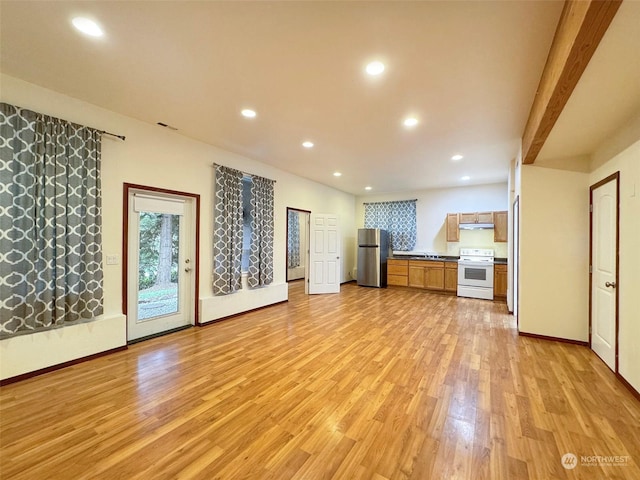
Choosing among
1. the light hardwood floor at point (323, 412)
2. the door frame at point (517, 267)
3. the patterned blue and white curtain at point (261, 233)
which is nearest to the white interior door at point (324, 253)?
the patterned blue and white curtain at point (261, 233)

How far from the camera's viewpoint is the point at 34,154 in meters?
2.58

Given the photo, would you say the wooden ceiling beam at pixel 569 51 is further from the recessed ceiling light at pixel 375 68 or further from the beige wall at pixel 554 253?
the beige wall at pixel 554 253

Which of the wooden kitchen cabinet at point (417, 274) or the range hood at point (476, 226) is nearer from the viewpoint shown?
the range hood at point (476, 226)

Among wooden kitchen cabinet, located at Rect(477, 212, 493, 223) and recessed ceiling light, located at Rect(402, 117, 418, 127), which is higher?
recessed ceiling light, located at Rect(402, 117, 418, 127)

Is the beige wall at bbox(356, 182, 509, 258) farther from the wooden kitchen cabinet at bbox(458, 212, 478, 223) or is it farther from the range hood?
the wooden kitchen cabinet at bbox(458, 212, 478, 223)

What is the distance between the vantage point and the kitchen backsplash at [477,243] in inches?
259

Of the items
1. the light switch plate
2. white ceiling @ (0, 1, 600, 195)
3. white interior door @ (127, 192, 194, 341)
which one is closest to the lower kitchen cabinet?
→ white ceiling @ (0, 1, 600, 195)

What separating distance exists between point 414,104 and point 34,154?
3.78m

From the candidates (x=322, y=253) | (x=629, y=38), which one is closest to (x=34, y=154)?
(x=629, y=38)

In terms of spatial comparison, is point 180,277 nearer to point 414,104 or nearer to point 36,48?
point 36,48

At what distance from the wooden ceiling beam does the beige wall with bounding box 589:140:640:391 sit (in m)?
0.79

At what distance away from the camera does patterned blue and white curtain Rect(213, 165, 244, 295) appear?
14.2 feet

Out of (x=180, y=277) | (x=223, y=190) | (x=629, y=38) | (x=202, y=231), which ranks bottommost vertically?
(x=180, y=277)

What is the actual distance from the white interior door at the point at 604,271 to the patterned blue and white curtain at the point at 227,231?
15.8 feet
